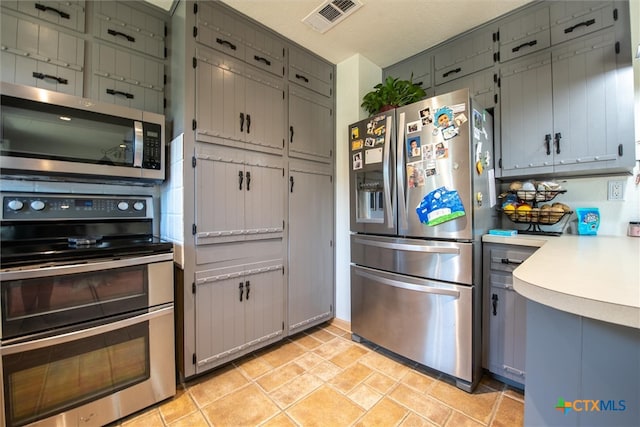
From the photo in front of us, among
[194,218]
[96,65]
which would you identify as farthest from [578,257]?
[96,65]

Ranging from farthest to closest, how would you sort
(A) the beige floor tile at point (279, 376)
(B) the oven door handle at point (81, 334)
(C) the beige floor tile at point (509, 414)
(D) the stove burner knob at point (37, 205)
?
1. (A) the beige floor tile at point (279, 376)
2. (D) the stove burner knob at point (37, 205)
3. (C) the beige floor tile at point (509, 414)
4. (B) the oven door handle at point (81, 334)

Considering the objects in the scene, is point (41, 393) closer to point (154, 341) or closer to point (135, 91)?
point (154, 341)

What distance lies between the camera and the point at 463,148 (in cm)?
166

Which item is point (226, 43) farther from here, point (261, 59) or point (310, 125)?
point (310, 125)

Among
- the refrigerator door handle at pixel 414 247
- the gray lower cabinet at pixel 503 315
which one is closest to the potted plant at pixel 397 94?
the refrigerator door handle at pixel 414 247

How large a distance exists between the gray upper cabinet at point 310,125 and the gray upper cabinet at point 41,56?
1417 mm

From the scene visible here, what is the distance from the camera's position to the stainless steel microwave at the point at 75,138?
1.32 metres

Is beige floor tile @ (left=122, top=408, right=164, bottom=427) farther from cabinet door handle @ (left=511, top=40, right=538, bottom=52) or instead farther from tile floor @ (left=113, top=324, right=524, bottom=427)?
cabinet door handle @ (left=511, top=40, right=538, bottom=52)

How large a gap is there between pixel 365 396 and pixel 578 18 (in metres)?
2.78

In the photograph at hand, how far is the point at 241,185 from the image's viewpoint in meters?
1.96

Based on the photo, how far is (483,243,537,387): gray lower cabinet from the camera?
1.63 metres

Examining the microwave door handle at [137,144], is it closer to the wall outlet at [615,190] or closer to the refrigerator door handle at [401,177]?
the refrigerator door handle at [401,177]

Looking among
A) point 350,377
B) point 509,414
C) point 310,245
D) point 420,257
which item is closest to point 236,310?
point 310,245

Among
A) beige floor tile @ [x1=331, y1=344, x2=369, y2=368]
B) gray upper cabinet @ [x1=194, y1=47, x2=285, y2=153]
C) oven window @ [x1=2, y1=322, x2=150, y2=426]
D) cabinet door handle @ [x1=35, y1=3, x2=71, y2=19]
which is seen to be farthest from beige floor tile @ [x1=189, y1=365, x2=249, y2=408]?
cabinet door handle @ [x1=35, y1=3, x2=71, y2=19]
